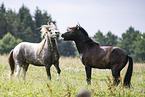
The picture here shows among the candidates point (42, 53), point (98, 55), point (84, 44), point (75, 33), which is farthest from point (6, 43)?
point (98, 55)

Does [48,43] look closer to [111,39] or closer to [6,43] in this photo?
[6,43]

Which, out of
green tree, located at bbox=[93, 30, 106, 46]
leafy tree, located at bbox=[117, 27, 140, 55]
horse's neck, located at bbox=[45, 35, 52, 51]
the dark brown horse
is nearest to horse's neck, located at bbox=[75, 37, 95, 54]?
the dark brown horse

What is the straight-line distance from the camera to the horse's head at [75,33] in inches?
241

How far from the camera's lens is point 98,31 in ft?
219

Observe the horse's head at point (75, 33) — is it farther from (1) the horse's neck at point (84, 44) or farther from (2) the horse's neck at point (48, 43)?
(2) the horse's neck at point (48, 43)

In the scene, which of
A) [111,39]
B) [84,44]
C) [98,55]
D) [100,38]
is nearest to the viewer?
[98,55]

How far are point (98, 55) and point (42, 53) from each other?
→ 225cm

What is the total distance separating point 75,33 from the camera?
6.12m

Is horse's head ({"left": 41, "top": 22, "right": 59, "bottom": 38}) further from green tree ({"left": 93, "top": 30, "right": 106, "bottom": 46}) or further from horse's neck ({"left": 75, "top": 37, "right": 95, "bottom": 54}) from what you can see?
green tree ({"left": 93, "top": 30, "right": 106, "bottom": 46})

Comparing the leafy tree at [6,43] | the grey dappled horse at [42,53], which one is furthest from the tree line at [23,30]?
the grey dappled horse at [42,53]

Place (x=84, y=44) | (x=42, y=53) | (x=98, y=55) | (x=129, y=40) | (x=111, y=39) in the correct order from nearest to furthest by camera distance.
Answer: (x=98, y=55) → (x=84, y=44) → (x=42, y=53) → (x=129, y=40) → (x=111, y=39)

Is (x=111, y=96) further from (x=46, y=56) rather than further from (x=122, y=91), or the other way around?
(x=46, y=56)

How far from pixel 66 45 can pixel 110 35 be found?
2507cm

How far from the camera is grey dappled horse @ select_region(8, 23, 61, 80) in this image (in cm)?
653
